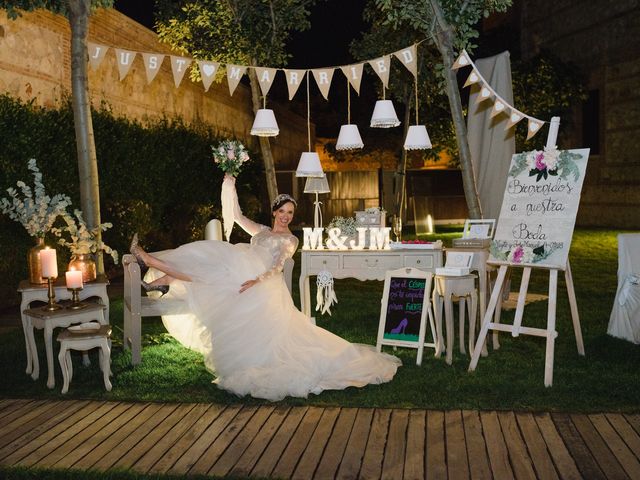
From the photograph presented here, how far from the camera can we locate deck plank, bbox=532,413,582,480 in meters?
3.40

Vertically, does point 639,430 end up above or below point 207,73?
below

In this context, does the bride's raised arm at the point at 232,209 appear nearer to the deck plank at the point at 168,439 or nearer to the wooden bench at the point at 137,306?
the wooden bench at the point at 137,306

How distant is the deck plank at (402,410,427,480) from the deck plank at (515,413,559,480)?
574 mm

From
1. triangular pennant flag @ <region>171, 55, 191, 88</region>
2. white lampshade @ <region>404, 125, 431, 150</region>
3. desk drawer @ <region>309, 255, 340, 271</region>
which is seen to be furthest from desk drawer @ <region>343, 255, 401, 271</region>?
triangular pennant flag @ <region>171, 55, 191, 88</region>

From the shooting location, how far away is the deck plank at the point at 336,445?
3.48 meters

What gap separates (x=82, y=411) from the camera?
452cm

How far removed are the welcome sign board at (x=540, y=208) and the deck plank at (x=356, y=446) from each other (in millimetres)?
1800

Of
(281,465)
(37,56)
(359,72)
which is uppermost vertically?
(37,56)

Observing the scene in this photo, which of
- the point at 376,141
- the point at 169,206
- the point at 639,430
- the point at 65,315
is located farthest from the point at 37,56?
the point at 376,141

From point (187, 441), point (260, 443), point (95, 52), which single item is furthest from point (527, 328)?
point (95, 52)

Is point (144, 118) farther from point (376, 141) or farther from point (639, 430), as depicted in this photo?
point (376, 141)

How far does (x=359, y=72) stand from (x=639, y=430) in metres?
4.79

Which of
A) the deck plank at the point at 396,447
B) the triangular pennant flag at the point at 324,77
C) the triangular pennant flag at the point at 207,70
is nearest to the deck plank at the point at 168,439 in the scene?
the deck plank at the point at 396,447

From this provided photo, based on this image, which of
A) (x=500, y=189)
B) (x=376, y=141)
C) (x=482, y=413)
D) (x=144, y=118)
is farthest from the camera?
(x=376, y=141)
